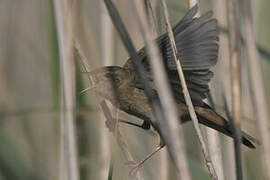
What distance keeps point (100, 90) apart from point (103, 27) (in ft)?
1.25

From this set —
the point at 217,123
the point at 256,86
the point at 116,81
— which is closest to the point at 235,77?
the point at 256,86

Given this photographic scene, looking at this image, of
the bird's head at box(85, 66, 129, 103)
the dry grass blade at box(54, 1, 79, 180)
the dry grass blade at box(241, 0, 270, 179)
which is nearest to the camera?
the dry grass blade at box(54, 1, 79, 180)

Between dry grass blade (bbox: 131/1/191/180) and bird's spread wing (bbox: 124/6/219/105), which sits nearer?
dry grass blade (bbox: 131/1/191/180)

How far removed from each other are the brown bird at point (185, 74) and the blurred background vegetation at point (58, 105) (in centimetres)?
9

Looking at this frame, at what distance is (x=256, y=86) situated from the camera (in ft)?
6.23

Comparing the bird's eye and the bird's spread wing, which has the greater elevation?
the bird's spread wing

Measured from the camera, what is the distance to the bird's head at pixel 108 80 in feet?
6.22

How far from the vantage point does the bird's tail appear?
1.96 m

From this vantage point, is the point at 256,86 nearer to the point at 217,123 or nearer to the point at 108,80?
the point at 217,123

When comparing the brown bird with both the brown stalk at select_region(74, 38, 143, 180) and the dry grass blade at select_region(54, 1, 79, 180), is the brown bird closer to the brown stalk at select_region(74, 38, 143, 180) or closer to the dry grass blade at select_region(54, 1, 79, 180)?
the brown stalk at select_region(74, 38, 143, 180)

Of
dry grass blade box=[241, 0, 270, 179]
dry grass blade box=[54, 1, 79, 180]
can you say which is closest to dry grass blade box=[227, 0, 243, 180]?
dry grass blade box=[241, 0, 270, 179]

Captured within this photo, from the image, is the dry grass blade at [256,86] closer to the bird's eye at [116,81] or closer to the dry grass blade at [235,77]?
the dry grass blade at [235,77]

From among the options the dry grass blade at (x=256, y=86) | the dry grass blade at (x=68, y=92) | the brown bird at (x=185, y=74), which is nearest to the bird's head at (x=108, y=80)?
the brown bird at (x=185, y=74)

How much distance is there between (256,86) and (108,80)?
22.3 inches
